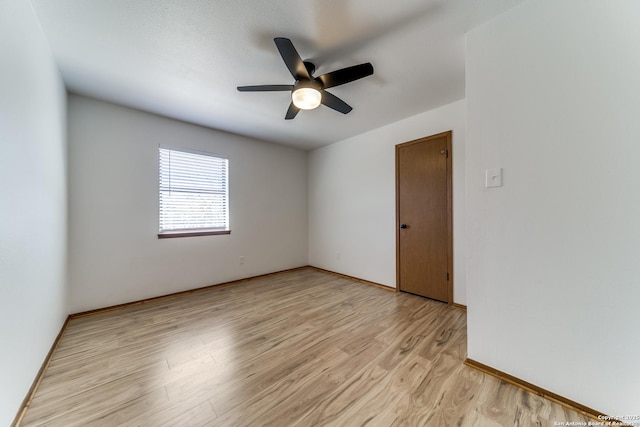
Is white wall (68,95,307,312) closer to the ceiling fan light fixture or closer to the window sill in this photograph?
the window sill

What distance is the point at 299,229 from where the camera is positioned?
4.51 m

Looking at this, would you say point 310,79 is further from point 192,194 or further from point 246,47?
point 192,194

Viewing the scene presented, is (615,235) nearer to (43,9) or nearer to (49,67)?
(43,9)

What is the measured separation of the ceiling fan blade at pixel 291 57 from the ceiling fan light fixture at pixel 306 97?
84mm

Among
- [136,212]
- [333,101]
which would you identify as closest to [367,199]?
[333,101]

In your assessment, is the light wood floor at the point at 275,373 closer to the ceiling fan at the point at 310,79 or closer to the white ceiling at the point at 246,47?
the ceiling fan at the point at 310,79

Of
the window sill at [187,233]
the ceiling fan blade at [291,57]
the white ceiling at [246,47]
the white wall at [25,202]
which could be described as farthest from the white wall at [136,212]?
the ceiling fan blade at [291,57]

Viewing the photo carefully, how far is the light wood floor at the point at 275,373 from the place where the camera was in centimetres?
123

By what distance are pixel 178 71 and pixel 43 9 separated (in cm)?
76

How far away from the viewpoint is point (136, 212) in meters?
2.78

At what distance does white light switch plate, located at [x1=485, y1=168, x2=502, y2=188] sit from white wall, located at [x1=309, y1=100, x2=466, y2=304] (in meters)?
1.11

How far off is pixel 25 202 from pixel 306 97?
1.96 metres

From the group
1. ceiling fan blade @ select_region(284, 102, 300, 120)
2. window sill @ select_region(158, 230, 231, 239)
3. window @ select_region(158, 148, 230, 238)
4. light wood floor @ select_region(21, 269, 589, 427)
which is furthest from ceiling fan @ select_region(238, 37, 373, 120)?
window sill @ select_region(158, 230, 231, 239)

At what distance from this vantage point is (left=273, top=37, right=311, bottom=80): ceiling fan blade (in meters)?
1.39
